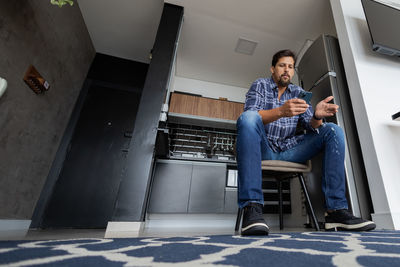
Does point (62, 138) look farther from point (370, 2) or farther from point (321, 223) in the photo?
point (370, 2)

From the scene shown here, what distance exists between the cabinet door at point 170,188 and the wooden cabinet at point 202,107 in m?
0.92

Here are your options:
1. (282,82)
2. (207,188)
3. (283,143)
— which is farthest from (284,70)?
(207,188)

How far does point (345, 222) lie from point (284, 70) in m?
1.04

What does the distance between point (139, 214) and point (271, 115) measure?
1116 millimetres

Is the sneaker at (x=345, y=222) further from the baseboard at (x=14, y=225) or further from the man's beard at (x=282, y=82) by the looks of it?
the baseboard at (x=14, y=225)

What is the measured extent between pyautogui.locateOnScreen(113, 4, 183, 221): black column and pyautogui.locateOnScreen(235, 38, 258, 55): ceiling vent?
112cm

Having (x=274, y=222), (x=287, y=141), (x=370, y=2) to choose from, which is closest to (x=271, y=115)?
Result: (x=287, y=141)

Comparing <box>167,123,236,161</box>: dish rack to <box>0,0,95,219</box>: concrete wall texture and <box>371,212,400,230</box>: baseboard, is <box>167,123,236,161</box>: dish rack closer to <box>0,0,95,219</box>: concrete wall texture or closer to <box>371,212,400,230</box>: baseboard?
<box>0,0,95,219</box>: concrete wall texture

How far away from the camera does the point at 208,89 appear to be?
372 cm

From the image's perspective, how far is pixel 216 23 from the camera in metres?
2.61

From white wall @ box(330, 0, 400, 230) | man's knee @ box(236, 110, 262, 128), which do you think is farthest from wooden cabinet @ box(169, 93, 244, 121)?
man's knee @ box(236, 110, 262, 128)

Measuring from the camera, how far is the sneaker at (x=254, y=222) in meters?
0.81

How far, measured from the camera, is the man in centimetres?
94

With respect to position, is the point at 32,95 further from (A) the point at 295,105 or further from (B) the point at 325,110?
(B) the point at 325,110
